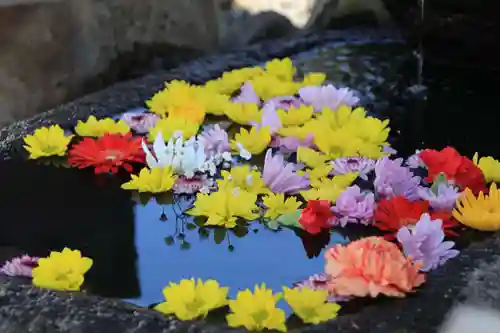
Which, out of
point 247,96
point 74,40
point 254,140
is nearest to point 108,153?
point 254,140

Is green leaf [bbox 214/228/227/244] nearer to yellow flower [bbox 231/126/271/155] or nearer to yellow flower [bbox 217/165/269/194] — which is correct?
yellow flower [bbox 217/165/269/194]

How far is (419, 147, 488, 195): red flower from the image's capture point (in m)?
0.99

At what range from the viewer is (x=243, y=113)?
1259 millimetres

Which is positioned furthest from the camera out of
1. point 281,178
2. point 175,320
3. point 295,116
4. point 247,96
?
point 247,96

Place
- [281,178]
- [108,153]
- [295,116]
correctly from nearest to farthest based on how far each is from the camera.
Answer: [281,178] < [108,153] < [295,116]

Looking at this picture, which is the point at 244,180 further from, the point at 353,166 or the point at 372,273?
the point at 372,273

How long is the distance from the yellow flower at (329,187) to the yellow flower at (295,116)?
22 cm

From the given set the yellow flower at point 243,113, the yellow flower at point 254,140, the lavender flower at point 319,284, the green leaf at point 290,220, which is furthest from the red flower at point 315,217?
the yellow flower at point 243,113

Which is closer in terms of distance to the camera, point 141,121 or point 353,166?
point 353,166

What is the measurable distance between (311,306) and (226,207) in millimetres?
246

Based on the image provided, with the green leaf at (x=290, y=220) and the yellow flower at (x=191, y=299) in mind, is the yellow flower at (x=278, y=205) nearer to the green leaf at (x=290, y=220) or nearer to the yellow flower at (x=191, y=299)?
the green leaf at (x=290, y=220)

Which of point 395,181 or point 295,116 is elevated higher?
point 295,116

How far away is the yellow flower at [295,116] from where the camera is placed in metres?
1.23

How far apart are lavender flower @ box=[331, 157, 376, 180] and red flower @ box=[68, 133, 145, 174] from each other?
27 centimetres
